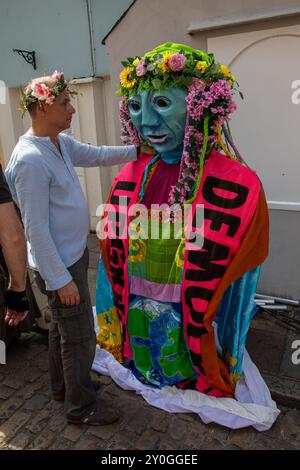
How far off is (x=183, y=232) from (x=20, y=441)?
1524 mm

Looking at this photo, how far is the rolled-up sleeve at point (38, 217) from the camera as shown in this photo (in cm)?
179

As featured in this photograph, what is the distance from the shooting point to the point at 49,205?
192cm

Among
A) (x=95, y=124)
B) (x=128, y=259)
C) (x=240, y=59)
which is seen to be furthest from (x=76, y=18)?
(x=128, y=259)

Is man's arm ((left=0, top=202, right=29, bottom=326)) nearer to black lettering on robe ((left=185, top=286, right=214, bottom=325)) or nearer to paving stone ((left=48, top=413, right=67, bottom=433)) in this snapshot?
paving stone ((left=48, top=413, right=67, bottom=433))

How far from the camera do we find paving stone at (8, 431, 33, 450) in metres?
2.20

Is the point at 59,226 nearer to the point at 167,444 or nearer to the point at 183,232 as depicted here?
the point at 183,232

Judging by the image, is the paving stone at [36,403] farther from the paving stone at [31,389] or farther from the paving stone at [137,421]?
the paving stone at [137,421]

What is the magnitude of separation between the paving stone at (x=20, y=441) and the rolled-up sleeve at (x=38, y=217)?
3.26ft

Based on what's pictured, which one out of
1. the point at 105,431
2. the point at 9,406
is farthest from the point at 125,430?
the point at 9,406

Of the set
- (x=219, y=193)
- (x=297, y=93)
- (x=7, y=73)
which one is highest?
(x=7, y=73)

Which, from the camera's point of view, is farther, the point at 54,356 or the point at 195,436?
the point at 54,356

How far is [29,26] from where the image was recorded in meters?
5.22

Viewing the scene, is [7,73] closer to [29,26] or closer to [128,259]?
[29,26]

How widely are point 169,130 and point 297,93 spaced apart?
1405 mm
